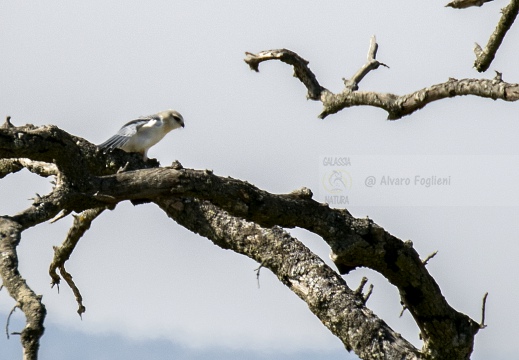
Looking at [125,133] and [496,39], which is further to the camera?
[125,133]

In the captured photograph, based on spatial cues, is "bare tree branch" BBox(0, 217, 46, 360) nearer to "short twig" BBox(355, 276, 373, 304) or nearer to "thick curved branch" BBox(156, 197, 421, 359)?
"thick curved branch" BBox(156, 197, 421, 359)

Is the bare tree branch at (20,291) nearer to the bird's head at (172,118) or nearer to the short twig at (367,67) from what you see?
the short twig at (367,67)

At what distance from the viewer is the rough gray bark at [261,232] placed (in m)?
5.67

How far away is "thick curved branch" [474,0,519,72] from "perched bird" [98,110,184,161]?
3.15 m

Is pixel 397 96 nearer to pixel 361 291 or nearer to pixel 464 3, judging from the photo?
pixel 464 3

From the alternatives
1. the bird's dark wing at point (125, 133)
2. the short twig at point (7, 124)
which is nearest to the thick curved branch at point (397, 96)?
the bird's dark wing at point (125, 133)

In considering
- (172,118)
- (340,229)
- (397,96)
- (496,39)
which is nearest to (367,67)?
(397,96)

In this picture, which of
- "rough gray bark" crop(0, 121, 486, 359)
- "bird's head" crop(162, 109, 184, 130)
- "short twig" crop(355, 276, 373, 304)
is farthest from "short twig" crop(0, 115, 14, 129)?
"bird's head" crop(162, 109, 184, 130)

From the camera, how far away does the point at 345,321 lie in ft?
23.2

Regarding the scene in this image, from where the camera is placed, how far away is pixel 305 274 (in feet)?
24.0

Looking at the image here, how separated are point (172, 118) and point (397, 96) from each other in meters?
4.85

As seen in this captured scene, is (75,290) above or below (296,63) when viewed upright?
below

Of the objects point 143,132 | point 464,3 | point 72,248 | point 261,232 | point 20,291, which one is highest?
point 143,132

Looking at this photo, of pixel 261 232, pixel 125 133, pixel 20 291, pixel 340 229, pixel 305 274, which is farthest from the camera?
pixel 125 133
